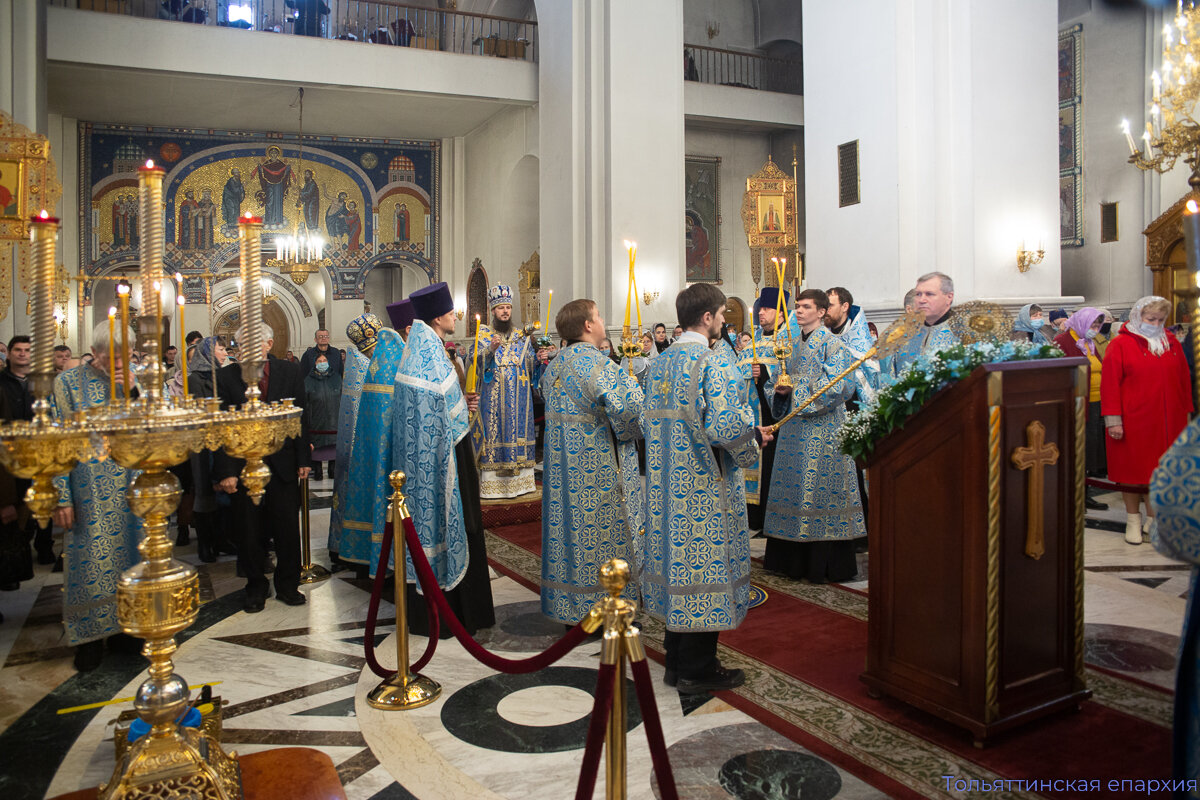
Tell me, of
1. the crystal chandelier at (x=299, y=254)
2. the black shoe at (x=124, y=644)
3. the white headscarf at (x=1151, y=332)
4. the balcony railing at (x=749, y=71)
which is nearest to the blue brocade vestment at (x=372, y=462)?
the black shoe at (x=124, y=644)

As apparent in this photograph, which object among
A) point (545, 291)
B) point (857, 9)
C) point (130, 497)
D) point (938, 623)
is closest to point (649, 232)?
point (545, 291)

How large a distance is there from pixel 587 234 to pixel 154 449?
10478 millimetres

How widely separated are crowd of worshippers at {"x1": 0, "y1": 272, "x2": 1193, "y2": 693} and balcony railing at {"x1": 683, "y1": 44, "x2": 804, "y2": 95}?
12.7m

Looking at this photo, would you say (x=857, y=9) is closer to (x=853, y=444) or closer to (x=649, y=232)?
(x=649, y=232)

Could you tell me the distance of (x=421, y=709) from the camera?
341cm

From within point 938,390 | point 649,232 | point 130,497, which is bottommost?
point 130,497

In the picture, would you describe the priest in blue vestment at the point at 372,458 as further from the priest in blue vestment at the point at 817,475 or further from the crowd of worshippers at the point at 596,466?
the priest in blue vestment at the point at 817,475

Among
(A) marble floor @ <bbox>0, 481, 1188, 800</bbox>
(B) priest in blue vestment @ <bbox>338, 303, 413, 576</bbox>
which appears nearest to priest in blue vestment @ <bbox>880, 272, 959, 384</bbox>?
(A) marble floor @ <bbox>0, 481, 1188, 800</bbox>

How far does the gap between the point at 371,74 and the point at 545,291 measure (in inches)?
156

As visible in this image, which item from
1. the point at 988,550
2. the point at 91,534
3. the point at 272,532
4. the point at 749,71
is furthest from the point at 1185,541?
the point at 749,71

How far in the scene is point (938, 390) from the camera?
3053mm

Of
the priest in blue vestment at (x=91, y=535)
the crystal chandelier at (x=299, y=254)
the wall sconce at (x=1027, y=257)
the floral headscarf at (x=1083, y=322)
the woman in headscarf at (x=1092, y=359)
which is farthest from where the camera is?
the crystal chandelier at (x=299, y=254)

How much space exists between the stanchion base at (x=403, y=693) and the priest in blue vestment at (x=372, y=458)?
0.79 metres

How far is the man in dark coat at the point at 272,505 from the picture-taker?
15.5ft
